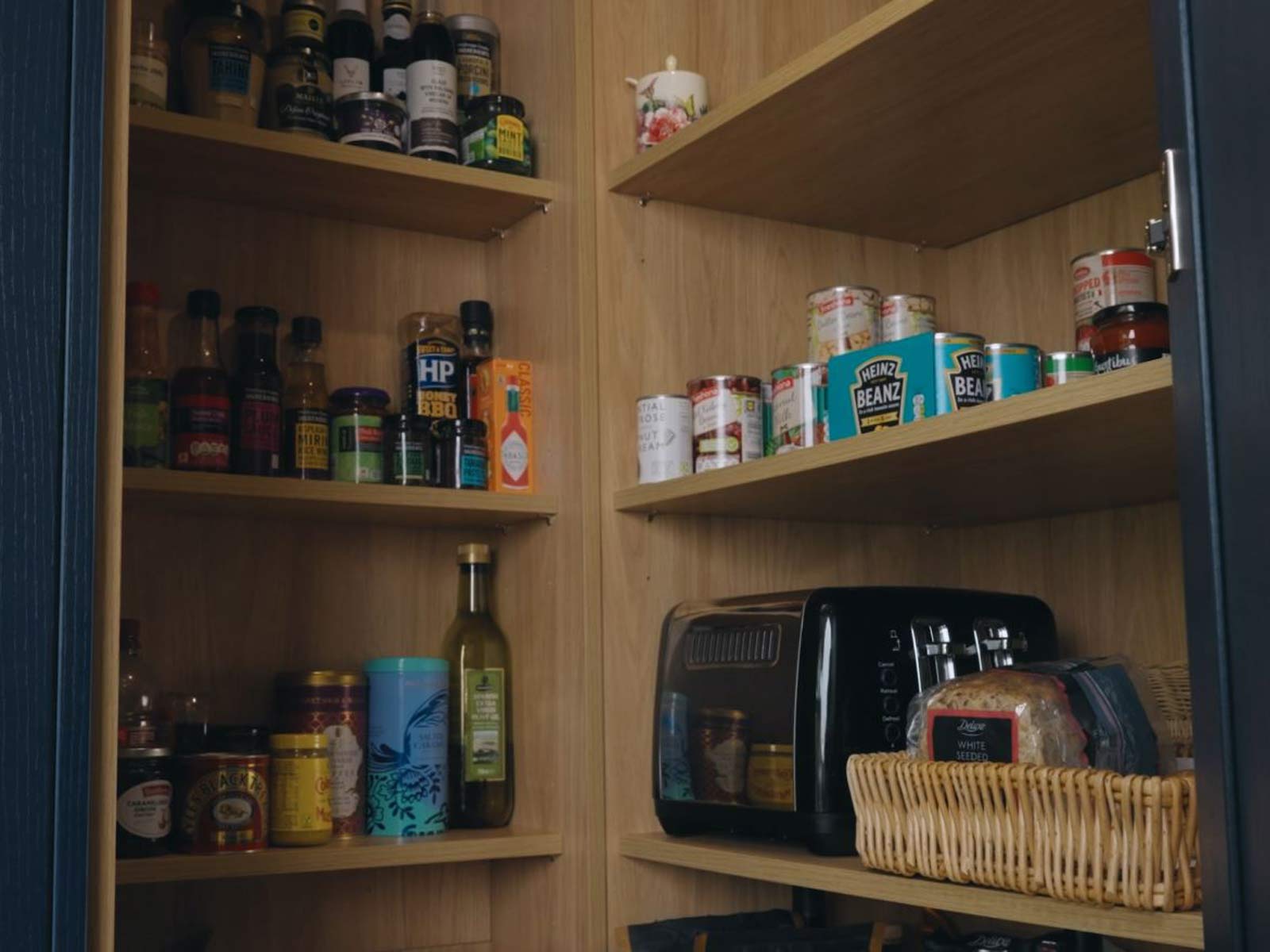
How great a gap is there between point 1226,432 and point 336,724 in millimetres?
1091

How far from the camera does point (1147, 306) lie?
3.69 feet

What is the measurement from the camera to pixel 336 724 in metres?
1.67

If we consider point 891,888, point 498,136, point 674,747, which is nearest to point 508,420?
point 498,136

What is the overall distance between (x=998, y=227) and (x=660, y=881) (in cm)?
93

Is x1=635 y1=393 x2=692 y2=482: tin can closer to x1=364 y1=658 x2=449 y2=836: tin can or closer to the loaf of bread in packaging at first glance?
x1=364 y1=658 x2=449 y2=836: tin can

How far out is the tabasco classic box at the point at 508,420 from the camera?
1784 millimetres

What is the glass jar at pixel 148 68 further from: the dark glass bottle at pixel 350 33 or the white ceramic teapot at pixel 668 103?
the white ceramic teapot at pixel 668 103

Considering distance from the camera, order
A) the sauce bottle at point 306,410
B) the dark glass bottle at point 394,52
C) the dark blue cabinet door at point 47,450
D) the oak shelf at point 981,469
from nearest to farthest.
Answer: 1. the dark blue cabinet door at point 47,450
2. the oak shelf at point 981,469
3. the sauce bottle at point 306,410
4. the dark glass bottle at point 394,52

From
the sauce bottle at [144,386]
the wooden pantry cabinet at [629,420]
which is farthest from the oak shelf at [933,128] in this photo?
the sauce bottle at [144,386]

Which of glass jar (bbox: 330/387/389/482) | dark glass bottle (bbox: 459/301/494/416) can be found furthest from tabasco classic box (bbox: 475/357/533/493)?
glass jar (bbox: 330/387/389/482)

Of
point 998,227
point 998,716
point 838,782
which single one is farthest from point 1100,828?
point 998,227

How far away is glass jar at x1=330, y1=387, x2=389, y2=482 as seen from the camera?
1709mm

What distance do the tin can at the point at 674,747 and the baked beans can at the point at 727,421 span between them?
0.26 m

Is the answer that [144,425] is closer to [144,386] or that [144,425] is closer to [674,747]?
[144,386]
